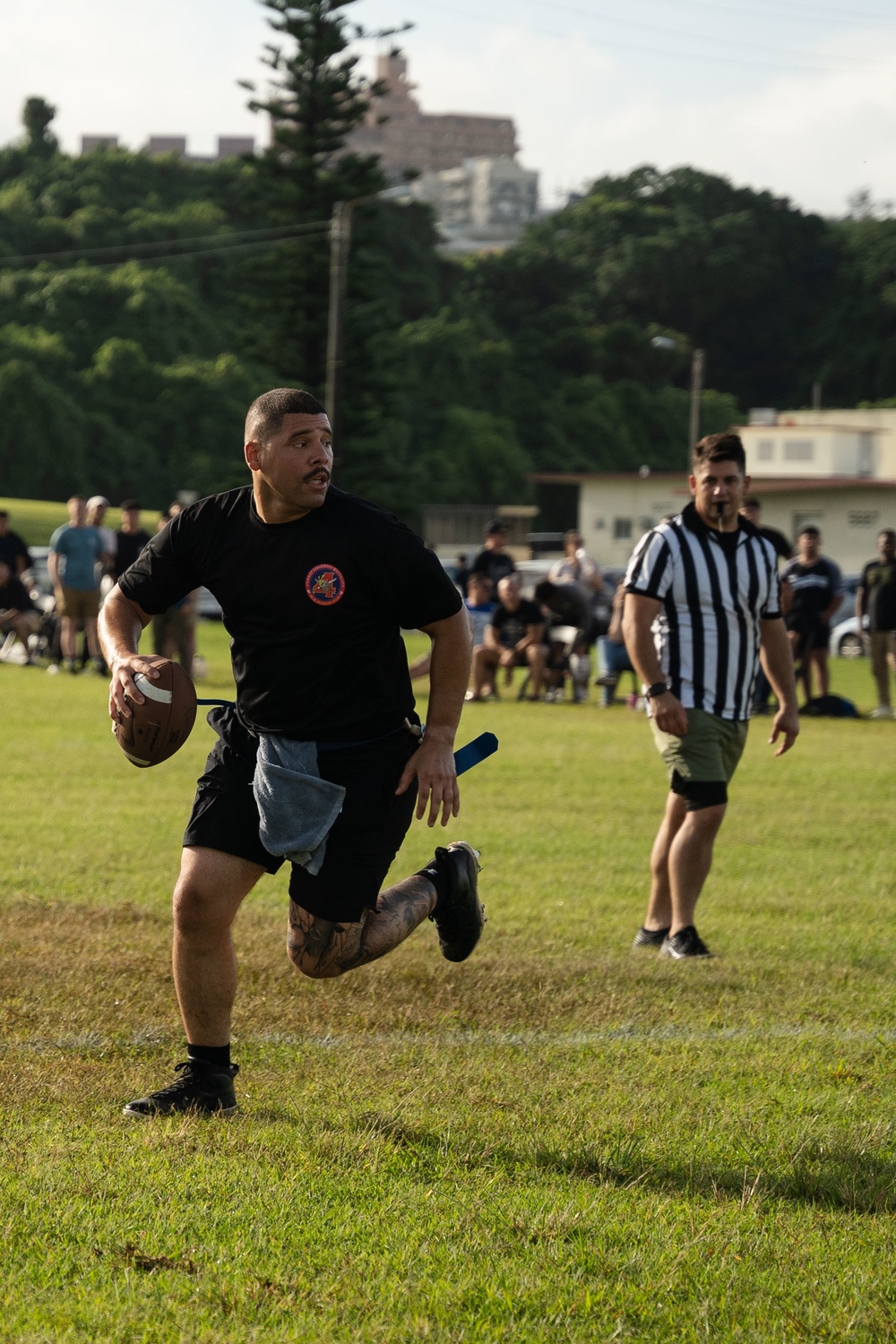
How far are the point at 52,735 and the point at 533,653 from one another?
6743 mm

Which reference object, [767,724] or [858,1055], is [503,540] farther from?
[858,1055]

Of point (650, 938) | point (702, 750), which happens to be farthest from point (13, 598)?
point (702, 750)

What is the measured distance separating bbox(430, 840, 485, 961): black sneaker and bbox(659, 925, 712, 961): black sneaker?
179 cm

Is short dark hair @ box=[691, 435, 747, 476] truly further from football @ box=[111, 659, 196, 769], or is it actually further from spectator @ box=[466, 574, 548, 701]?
spectator @ box=[466, 574, 548, 701]

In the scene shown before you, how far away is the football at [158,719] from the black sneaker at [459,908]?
39.3 inches

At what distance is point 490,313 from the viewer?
99.2 meters

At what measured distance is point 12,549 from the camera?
2200 cm

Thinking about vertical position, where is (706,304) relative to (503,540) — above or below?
above

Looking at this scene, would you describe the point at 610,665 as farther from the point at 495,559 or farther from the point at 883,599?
the point at 883,599

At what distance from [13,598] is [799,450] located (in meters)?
50.8

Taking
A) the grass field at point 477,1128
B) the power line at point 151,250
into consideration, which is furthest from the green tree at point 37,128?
the grass field at point 477,1128

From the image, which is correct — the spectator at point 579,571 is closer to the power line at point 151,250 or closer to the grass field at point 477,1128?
the grass field at point 477,1128

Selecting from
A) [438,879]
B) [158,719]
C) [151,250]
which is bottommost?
[438,879]

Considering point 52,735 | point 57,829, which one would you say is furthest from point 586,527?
point 57,829
